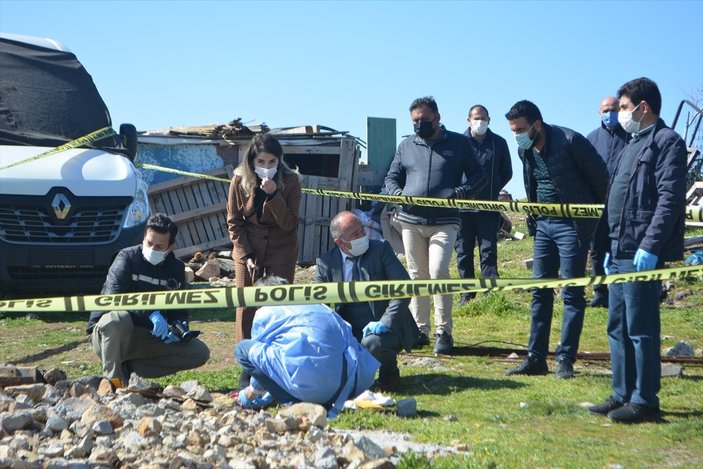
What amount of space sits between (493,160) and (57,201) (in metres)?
4.78

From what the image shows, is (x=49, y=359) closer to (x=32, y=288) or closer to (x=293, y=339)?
(x=32, y=288)

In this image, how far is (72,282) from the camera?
10.5 meters

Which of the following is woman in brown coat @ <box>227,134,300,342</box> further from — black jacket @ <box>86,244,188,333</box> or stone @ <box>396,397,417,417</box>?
stone @ <box>396,397,417,417</box>

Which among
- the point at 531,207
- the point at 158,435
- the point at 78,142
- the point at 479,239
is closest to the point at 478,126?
the point at 479,239

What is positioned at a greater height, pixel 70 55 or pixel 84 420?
pixel 70 55

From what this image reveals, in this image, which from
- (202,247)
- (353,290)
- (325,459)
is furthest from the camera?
(202,247)

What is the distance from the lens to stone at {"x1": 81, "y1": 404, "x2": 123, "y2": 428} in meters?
5.11

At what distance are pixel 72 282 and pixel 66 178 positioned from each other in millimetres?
1116

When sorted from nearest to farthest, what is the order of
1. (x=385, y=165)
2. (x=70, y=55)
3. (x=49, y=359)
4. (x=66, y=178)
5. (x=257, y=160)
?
(x=257, y=160)
(x=49, y=359)
(x=66, y=178)
(x=70, y=55)
(x=385, y=165)

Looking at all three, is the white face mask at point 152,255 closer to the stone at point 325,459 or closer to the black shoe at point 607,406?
the stone at point 325,459

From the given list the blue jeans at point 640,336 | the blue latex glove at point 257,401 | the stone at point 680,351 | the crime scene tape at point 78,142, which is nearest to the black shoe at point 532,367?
the stone at point 680,351

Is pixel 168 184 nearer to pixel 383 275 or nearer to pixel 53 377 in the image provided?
pixel 383 275

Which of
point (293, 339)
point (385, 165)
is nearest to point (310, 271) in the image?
point (385, 165)

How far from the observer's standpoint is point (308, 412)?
5.44m
